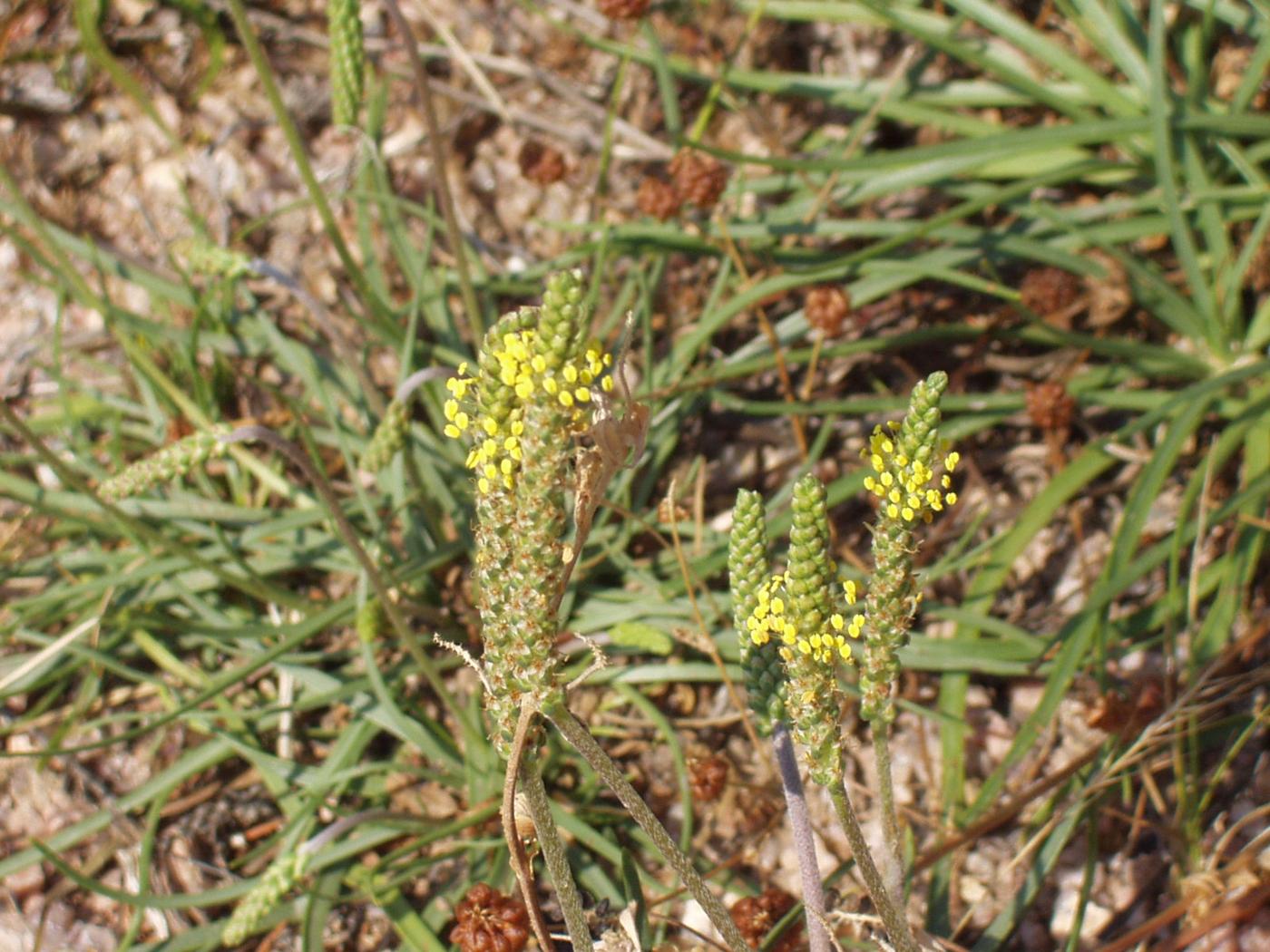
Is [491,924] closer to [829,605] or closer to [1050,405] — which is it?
[829,605]

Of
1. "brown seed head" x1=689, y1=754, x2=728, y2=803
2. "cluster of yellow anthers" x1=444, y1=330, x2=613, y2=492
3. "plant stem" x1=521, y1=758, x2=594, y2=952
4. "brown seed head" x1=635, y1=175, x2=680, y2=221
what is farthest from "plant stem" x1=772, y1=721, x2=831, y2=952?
"brown seed head" x1=635, y1=175, x2=680, y2=221

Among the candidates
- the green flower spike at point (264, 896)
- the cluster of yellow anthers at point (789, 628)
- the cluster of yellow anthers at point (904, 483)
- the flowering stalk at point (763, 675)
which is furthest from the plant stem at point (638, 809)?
the green flower spike at point (264, 896)

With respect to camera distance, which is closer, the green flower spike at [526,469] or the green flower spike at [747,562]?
the green flower spike at [526,469]

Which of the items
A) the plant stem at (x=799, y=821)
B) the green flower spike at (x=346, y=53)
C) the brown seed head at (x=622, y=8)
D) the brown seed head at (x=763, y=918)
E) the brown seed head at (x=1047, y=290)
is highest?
the brown seed head at (x=622, y=8)

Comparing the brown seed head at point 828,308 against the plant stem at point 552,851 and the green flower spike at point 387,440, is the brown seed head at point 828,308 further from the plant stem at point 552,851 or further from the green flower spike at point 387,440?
the plant stem at point 552,851

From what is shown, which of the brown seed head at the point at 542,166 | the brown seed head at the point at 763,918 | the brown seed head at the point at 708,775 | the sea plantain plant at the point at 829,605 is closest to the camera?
the sea plantain plant at the point at 829,605

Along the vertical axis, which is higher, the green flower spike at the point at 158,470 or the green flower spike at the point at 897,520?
the green flower spike at the point at 897,520

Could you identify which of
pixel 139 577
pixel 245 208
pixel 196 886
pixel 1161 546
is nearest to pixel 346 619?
pixel 139 577
